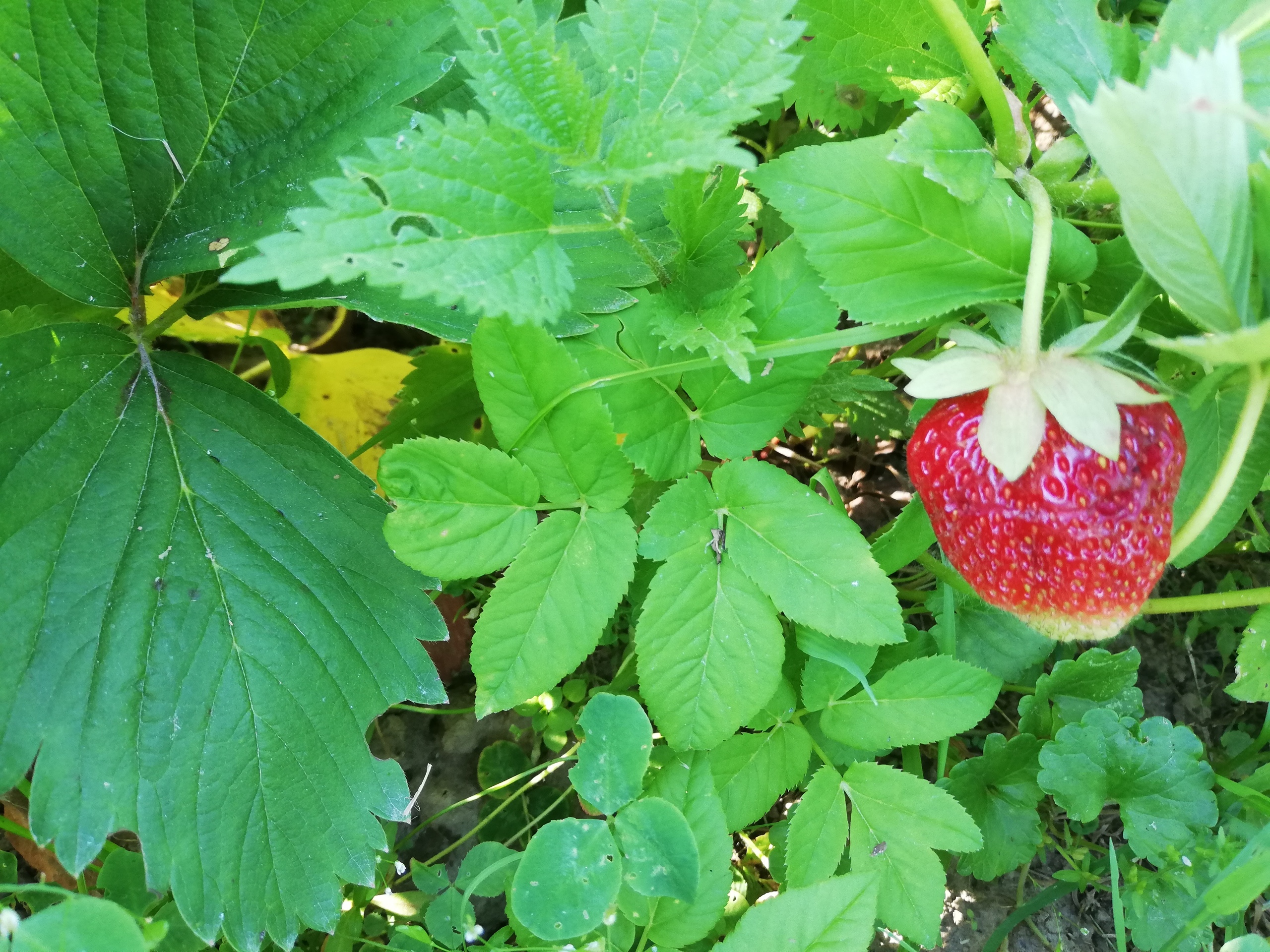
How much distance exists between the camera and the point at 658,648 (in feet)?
3.89

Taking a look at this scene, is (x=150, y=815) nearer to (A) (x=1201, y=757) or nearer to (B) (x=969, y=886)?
(B) (x=969, y=886)

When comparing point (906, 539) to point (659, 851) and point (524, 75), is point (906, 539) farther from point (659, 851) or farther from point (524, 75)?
point (524, 75)

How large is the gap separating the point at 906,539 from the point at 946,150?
57 centimetres

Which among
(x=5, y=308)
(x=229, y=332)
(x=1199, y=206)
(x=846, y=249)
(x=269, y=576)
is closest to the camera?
(x=1199, y=206)

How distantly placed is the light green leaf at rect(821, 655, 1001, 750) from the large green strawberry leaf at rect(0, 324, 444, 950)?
0.64 metres

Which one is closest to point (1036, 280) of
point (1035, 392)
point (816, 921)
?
point (1035, 392)

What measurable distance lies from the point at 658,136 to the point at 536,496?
1.62 feet

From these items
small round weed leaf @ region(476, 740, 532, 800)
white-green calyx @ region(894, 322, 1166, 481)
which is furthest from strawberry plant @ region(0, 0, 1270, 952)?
small round weed leaf @ region(476, 740, 532, 800)

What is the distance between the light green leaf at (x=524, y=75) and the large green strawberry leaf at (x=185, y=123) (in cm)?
37

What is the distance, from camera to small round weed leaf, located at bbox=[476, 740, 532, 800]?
5.45 feet

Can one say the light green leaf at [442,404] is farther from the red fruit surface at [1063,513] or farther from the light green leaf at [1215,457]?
the light green leaf at [1215,457]

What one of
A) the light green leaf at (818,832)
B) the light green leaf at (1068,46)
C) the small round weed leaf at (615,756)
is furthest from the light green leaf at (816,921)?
the light green leaf at (1068,46)

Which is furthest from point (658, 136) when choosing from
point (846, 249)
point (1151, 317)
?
point (1151, 317)

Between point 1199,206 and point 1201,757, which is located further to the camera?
point 1201,757
